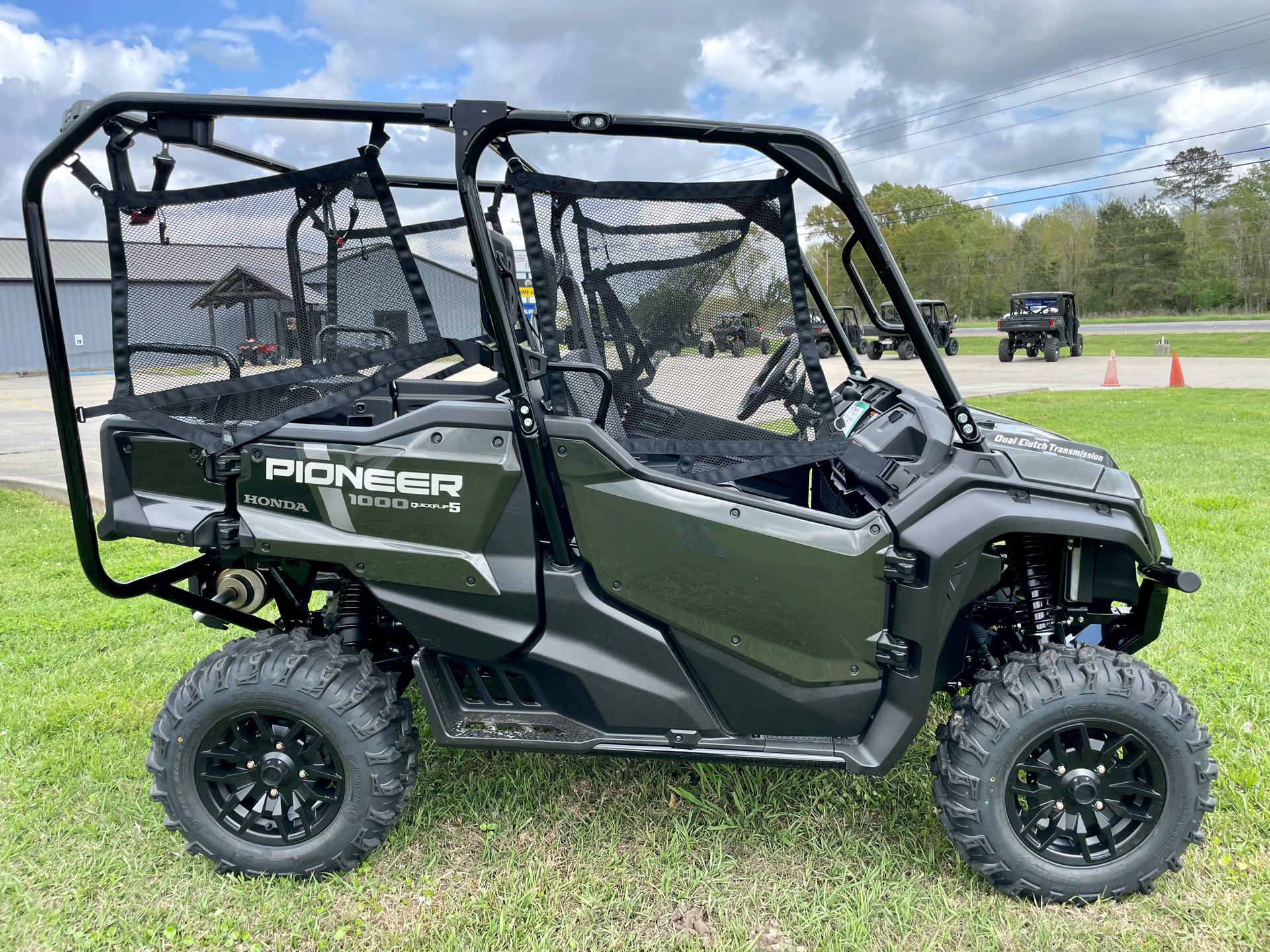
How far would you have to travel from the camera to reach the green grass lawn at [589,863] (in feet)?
7.86

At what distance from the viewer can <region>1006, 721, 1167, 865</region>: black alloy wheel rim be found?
2475mm

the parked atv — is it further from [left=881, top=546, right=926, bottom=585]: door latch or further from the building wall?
[left=881, top=546, right=926, bottom=585]: door latch

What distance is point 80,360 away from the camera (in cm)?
301

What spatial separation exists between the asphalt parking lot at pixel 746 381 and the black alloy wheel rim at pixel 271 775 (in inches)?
40.8

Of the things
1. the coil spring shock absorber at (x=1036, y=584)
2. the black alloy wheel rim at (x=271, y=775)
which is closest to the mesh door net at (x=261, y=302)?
the black alloy wheel rim at (x=271, y=775)

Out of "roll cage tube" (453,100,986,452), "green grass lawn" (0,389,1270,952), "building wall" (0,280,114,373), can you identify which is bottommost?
"green grass lawn" (0,389,1270,952)

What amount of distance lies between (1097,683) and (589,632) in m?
1.38

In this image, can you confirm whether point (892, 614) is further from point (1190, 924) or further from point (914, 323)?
point (1190, 924)

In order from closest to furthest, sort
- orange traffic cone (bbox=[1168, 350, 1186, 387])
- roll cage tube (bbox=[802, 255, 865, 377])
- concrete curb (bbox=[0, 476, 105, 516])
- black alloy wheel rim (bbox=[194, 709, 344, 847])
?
black alloy wheel rim (bbox=[194, 709, 344, 847]) < roll cage tube (bbox=[802, 255, 865, 377]) < concrete curb (bbox=[0, 476, 105, 516]) < orange traffic cone (bbox=[1168, 350, 1186, 387])

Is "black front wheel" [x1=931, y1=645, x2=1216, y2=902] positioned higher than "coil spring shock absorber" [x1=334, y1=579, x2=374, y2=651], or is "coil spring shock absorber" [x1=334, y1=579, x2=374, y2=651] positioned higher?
"coil spring shock absorber" [x1=334, y1=579, x2=374, y2=651]

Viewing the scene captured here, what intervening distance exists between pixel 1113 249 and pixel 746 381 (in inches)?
2371

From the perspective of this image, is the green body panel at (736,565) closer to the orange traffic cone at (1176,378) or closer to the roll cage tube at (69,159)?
the roll cage tube at (69,159)

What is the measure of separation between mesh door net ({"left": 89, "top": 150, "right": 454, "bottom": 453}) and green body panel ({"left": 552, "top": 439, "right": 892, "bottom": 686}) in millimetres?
637

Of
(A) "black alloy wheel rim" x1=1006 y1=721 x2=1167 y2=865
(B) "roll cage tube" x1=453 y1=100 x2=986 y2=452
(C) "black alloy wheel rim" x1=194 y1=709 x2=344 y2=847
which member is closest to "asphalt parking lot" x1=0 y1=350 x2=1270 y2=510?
(B) "roll cage tube" x1=453 y1=100 x2=986 y2=452
